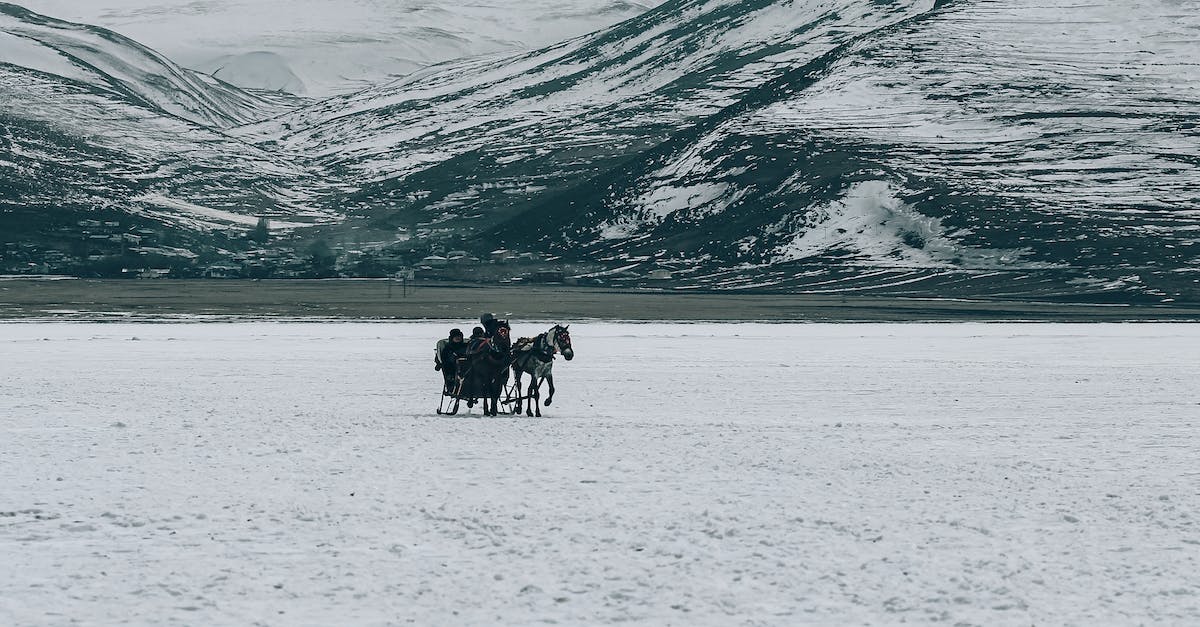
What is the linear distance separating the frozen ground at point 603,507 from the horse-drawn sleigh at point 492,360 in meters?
0.89

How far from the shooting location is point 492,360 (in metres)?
31.2

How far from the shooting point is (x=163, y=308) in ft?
449

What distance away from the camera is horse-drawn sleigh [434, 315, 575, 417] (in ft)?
99.1

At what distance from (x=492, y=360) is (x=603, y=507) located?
13.1 m

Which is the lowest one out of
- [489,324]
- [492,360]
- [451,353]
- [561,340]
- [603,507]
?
[603,507]

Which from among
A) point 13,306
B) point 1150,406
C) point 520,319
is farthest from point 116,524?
point 13,306

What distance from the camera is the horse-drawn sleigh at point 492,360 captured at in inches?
1190

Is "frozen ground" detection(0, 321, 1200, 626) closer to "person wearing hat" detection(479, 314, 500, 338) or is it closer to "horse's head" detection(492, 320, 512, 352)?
"horse's head" detection(492, 320, 512, 352)

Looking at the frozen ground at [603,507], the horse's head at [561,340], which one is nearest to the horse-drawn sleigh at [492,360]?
the horse's head at [561,340]

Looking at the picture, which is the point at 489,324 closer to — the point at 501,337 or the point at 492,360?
the point at 501,337

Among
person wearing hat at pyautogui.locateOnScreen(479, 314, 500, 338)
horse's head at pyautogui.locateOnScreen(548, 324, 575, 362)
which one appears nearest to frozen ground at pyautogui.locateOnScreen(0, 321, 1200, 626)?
horse's head at pyautogui.locateOnScreen(548, 324, 575, 362)

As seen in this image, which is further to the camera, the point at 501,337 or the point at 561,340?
the point at 501,337

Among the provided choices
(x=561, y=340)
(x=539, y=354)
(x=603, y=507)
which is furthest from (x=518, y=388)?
(x=603, y=507)

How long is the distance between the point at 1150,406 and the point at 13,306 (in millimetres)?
125947
